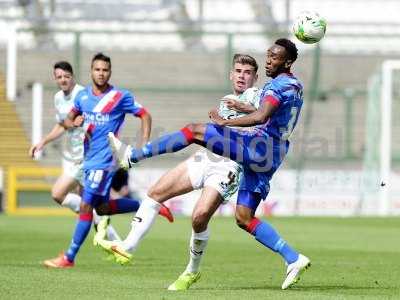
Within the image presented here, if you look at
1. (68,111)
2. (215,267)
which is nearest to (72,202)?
(68,111)

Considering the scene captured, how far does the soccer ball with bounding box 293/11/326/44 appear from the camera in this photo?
9.88 m

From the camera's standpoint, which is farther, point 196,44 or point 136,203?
point 196,44

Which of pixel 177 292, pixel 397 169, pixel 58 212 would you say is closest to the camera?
pixel 177 292

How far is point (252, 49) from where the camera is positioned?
2916 cm

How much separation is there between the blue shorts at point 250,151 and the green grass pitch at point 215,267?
2.99 feet

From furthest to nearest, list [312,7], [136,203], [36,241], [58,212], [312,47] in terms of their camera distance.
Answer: [312,7] → [312,47] → [58,212] → [36,241] → [136,203]

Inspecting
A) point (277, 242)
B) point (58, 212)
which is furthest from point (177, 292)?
point (58, 212)

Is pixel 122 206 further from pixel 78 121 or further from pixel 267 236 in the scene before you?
pixel 267 236

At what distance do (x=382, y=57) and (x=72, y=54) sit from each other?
8266mm

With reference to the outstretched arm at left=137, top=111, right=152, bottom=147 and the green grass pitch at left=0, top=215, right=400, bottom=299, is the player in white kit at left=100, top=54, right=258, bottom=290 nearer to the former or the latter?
the green grass pitch at left=0, top=215, right=400, bottom=299

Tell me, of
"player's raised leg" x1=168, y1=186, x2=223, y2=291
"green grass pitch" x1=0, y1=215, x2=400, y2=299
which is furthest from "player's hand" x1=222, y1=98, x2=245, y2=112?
"green grass pitch" x1=0, y1=215, x2=400, y2=299

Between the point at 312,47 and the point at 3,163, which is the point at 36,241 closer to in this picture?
the point at 3,163

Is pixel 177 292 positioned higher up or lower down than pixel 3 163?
higher up

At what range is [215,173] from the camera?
9984 millimetres
